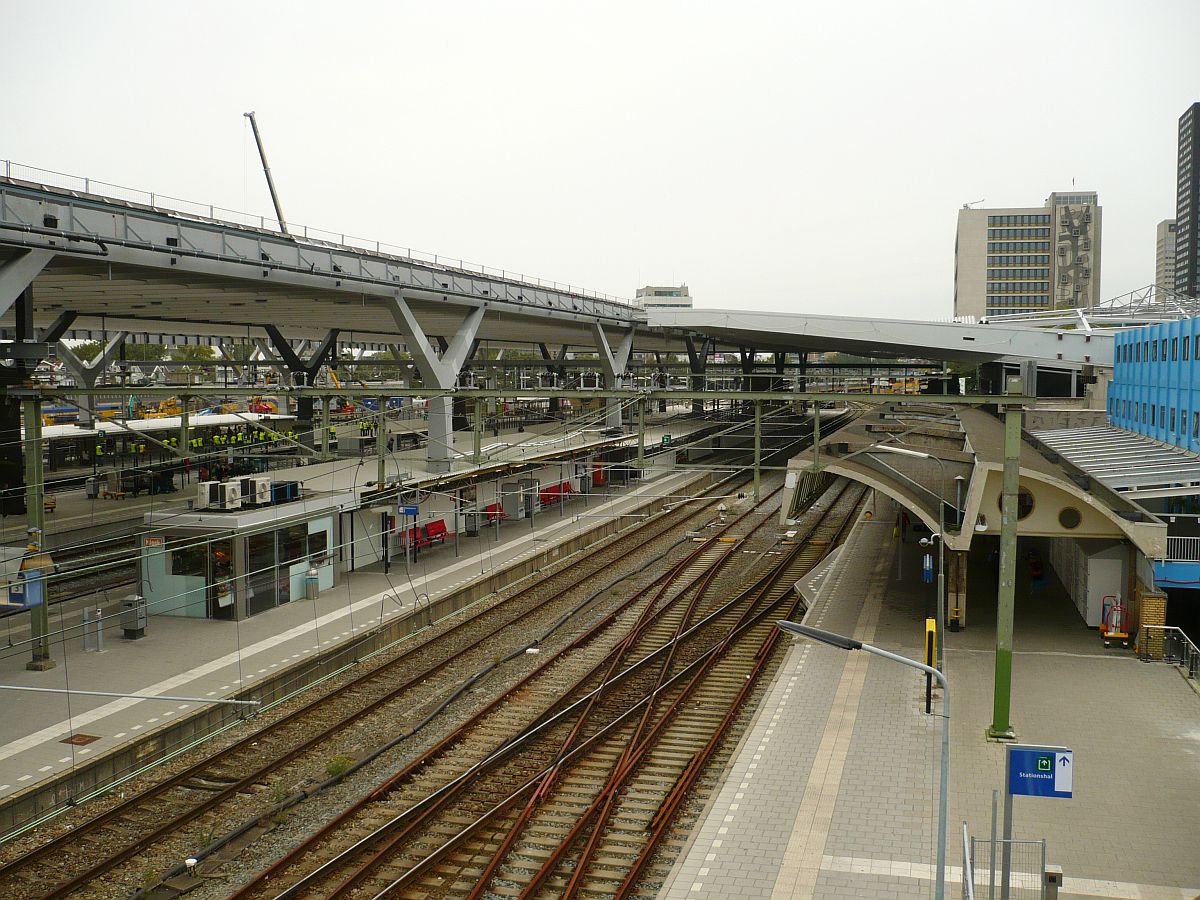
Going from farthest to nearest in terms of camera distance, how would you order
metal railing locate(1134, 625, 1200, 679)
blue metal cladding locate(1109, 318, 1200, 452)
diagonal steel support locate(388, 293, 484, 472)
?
diagonal steel support locate(388, 293, 484, 472), blue metal cladding locate(1109, 318, 1200, 452), metal railing locate(1134, 625, 1200, 679)

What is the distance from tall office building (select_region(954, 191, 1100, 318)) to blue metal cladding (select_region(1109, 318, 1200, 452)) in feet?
299

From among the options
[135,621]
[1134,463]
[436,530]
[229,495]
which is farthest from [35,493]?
[1134,463]

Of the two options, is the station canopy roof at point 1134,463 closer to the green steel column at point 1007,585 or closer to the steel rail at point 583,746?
the green steel column at point 1007,585

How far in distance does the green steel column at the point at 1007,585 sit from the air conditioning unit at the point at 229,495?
14.1 metres

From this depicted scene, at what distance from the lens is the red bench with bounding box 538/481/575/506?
113 feet

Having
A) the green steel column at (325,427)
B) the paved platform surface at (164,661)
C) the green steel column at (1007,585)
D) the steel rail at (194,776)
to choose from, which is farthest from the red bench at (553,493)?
the green steel column at (1007,585)

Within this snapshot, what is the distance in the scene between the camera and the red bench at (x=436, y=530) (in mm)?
Answer: 25953

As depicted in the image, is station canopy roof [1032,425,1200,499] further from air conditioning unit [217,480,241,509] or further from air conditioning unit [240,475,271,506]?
air conditioning unit [217,480,241,509]

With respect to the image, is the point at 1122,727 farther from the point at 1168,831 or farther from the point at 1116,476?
the point at 1116,476

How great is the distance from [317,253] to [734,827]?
15.7 metres

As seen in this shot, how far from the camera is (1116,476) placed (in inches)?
761

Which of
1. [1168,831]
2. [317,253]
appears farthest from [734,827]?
[317,253]

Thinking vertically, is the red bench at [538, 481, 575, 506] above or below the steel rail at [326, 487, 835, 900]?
above

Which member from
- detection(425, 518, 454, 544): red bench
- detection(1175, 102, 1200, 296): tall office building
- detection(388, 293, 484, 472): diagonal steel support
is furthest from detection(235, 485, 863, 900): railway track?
detection(1175, 102, 1200, 296): tall office building
